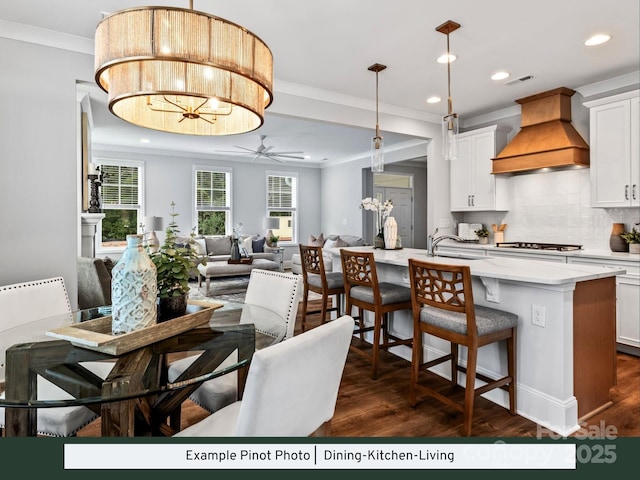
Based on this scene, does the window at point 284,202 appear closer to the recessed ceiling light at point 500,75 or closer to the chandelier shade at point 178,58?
the recessed ceiling light at point 500,75

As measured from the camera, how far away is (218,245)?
7855mm

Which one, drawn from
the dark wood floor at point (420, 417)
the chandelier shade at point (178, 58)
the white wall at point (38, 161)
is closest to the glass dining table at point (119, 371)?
the dark wood floor at point (420, 417)

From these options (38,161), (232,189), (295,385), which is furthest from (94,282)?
(232,189)

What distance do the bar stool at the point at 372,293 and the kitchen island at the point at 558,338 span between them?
26.2 inches

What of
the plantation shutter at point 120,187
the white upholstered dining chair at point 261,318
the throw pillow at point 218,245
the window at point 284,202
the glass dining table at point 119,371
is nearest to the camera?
the glass dining table at point 119,371

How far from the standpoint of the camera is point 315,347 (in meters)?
1.05

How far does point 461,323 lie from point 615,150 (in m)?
2.77

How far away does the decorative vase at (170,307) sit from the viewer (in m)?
1.71

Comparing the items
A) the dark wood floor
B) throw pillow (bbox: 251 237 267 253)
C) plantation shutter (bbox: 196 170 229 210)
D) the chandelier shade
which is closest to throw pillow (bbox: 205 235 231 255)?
throw pillow (bbox: 251 237 267 253)

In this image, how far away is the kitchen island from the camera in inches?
81.6

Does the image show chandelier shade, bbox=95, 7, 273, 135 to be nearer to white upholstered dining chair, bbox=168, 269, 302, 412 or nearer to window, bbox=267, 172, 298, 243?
white upholstered dining chair, bbox=168, 269, 302, 412

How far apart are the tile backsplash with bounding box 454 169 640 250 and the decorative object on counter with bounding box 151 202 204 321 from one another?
4109mm

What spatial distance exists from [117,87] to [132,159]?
693cm

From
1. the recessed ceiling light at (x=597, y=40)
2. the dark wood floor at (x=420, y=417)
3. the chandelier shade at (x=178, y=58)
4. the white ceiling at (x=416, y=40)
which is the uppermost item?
the white ceiling at (x=416, y=40)
